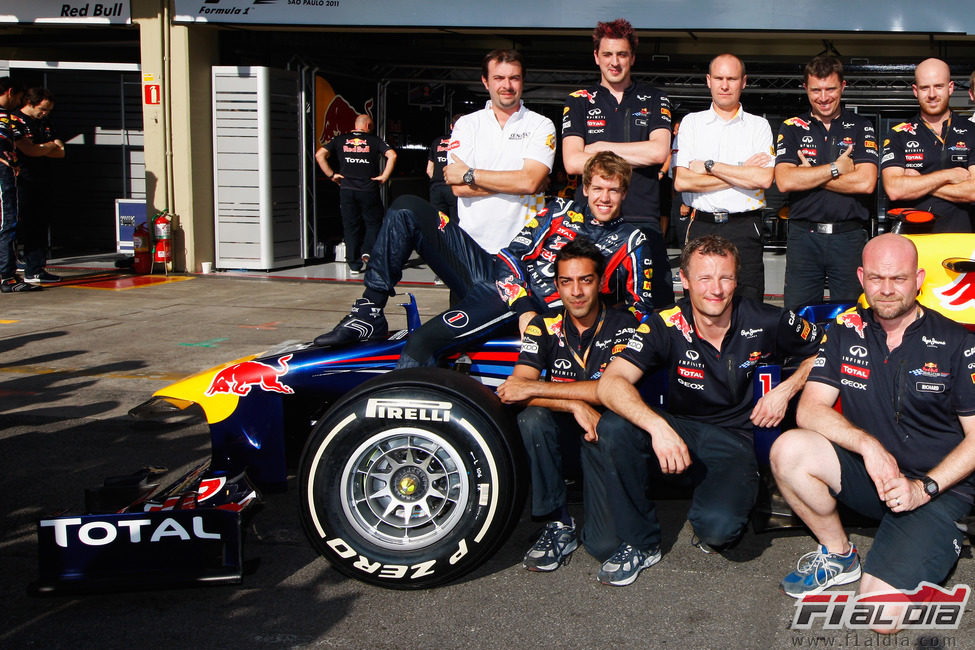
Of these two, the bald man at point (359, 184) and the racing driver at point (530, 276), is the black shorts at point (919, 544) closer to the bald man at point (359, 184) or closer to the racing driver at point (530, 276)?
the racing driver at point (530, 276)

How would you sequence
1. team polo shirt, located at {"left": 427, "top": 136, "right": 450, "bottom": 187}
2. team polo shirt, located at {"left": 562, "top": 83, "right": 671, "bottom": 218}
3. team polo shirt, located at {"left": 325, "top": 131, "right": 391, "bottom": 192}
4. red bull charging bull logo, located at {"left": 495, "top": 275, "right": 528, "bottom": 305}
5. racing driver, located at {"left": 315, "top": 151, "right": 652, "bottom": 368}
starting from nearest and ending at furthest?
racing driver, located at {"left": 315, "top": 151, "right": 652, "bottom": 368} → red bull charging bull logo, located at {"left": 495, "top": 275, "right": 528, "bottom": 305} → team polo shirt, located at {"left": 562, "top": 83, "right": 671, "bottom": 218} → team polo shirt, located at {"left": 427, "top": 136, "right": 450, "bottom": 187} → team polo shirt, located at {"left": 325, "top": 131, "right": 391, "bottom": 192}

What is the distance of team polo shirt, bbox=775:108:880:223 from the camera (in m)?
4.98

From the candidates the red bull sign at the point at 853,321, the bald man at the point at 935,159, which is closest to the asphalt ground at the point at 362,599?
the red bull sign at the point at 853,321

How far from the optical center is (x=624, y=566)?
342cm

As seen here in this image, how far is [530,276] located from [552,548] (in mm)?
1110

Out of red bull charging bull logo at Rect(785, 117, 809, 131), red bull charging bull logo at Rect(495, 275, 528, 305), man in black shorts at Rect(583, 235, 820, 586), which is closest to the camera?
man in black shorts at Rect(583, 235, 820, 586)

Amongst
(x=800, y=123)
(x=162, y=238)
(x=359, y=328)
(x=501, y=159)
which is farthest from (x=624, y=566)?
(x=162, y=238)

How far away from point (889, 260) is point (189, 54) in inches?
398

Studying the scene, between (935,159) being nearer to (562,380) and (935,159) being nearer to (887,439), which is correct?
(887,439)

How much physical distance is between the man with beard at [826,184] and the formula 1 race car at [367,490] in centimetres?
130

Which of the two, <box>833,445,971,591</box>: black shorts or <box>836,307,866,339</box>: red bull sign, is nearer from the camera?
<box>833,445,971,591</box>: black shorts

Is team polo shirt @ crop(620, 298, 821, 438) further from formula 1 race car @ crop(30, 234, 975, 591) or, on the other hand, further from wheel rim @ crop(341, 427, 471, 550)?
wheel rim @ crop(341, 427, 471, 550)

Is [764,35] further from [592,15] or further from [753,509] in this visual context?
[753,509]

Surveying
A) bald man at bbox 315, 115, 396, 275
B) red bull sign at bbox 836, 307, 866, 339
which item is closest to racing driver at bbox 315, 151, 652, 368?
red bull sign at bbox 836, 307, 866, 339
